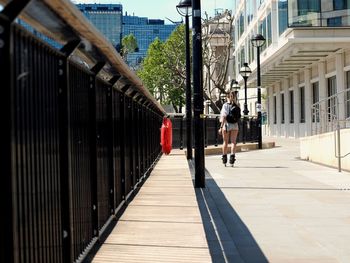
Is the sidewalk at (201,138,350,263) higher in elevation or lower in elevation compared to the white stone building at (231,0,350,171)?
lower

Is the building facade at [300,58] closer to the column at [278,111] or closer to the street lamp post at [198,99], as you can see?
the column at [278,111]

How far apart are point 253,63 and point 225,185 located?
36.7 metres

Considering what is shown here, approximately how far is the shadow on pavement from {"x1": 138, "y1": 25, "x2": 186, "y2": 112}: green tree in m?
43.0

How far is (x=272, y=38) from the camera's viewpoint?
123 feet

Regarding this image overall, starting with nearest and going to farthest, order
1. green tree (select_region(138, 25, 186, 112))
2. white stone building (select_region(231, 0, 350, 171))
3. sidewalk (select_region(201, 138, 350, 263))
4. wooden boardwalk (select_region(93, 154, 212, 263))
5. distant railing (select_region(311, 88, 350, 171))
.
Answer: wooden boardwalk (select_region(93, 154, 212, 263)), sidewalk (select_region(201, 138, 350, 263)), distant railing (select_region(311, 88, 350, 171)), white stone building (select_region(231, 0, 350, 171)), green tree (select_region(138, 25, 186, 112))

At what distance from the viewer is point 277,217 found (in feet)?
24.5

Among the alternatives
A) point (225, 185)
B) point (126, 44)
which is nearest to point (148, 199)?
point (225, 185)

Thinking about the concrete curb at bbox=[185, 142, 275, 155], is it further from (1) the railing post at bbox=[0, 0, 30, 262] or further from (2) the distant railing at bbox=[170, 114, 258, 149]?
(1) the railing post at bbox=[0, 0, 30, 262]

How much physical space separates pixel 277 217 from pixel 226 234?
141cm

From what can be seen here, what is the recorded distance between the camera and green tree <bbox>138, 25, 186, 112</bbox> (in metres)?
54.0

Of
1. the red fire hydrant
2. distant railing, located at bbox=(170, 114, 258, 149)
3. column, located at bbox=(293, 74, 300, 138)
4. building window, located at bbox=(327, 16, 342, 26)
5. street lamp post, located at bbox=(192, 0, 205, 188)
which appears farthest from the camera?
column, located at bbox=(293, 74, 300, 138)

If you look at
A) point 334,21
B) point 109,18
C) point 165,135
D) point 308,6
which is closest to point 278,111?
point 334,21

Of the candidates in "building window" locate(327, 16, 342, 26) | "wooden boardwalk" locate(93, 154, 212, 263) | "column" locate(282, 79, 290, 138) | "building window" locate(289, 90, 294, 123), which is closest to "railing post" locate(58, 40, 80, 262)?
"wooden boardwalk" locate(93, 154, 212, 263)

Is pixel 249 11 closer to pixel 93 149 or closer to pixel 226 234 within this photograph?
pixel 226 234
